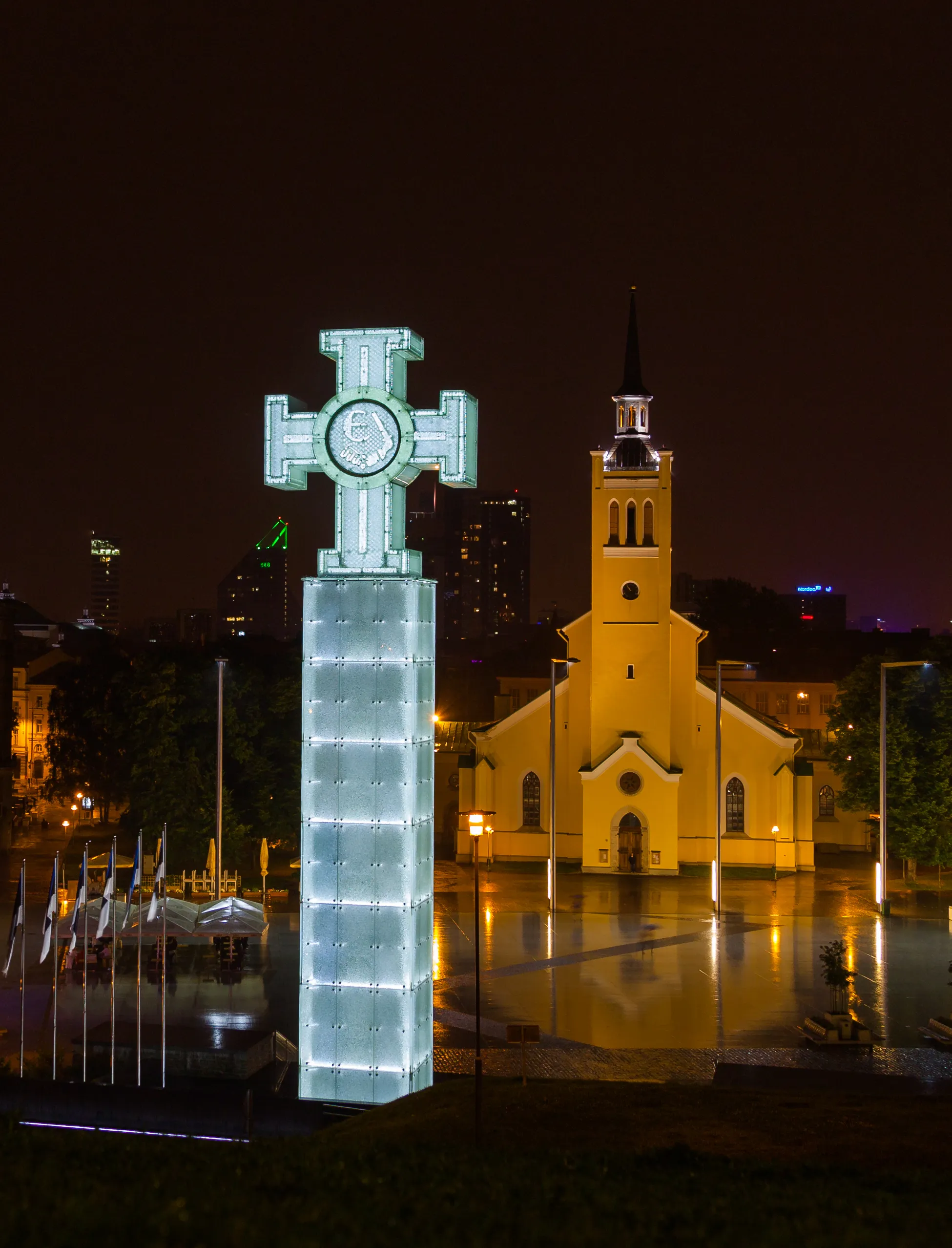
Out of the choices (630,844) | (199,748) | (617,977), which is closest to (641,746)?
(630,844)

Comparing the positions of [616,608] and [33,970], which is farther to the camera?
[616,608]

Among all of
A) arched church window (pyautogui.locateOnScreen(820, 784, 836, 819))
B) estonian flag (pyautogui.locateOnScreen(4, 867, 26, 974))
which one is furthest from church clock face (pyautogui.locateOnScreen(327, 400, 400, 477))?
arched church window (pyautogui.locateOnScreen(820, 784, 836, 819))

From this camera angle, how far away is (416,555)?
22.6 metres

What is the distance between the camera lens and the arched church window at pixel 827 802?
206 ft

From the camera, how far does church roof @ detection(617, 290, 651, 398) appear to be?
5866 centimetres

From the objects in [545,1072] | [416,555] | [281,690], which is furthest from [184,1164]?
[281,690]

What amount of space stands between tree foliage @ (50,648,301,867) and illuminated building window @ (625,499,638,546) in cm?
1536

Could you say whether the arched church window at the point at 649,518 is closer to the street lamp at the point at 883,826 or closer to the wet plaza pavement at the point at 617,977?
the street lamp at the point at 883,826

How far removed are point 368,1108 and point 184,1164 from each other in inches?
288

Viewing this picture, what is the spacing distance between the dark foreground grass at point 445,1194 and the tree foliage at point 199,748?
31733 millimetres

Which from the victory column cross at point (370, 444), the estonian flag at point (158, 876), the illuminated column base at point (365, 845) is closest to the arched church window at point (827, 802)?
the estonian flag at point (158, 876)

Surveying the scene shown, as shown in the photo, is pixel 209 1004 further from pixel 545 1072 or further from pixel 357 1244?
pixel 357 1244

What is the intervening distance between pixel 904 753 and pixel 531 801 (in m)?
16.2

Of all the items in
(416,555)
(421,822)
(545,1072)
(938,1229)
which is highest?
(416,555)
